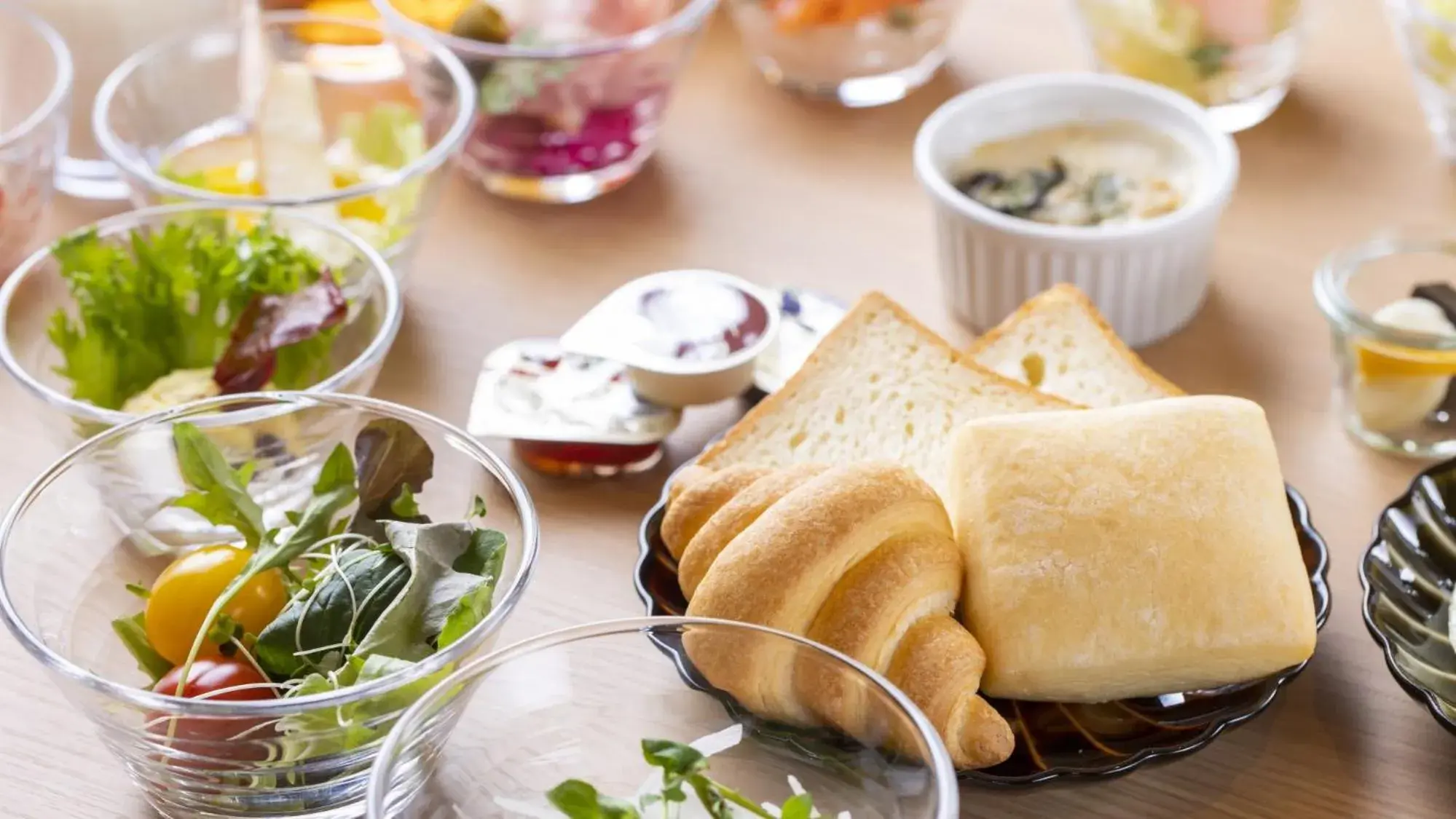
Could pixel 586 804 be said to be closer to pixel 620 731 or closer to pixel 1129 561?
pixel 620 731

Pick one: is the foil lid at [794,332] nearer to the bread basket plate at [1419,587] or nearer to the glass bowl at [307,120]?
the glass bowl at [307,120]

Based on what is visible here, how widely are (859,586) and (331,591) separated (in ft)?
1.03

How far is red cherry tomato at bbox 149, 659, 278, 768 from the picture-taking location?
0.85m

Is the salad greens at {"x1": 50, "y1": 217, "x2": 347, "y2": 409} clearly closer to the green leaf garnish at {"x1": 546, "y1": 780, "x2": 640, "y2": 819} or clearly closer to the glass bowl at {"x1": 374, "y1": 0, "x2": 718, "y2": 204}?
the glass bowl at {"x1": 374, "y1": 0, "x2": 718, "y2": 204}

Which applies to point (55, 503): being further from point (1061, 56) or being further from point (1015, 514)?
point (1061, 56)

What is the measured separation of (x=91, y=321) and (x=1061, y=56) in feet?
3.63

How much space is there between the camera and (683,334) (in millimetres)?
1273

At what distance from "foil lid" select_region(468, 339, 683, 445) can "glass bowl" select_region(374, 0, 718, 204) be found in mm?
308

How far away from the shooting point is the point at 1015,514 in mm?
986

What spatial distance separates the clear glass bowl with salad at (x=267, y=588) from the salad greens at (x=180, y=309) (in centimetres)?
14

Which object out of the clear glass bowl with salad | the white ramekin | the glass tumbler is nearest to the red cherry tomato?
the clear glass bowl with salad

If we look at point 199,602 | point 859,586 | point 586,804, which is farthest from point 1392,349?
point 199,602

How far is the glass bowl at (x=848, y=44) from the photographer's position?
5.45ft

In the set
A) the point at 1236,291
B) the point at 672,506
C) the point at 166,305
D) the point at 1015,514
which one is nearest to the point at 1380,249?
the point at 1236,291
